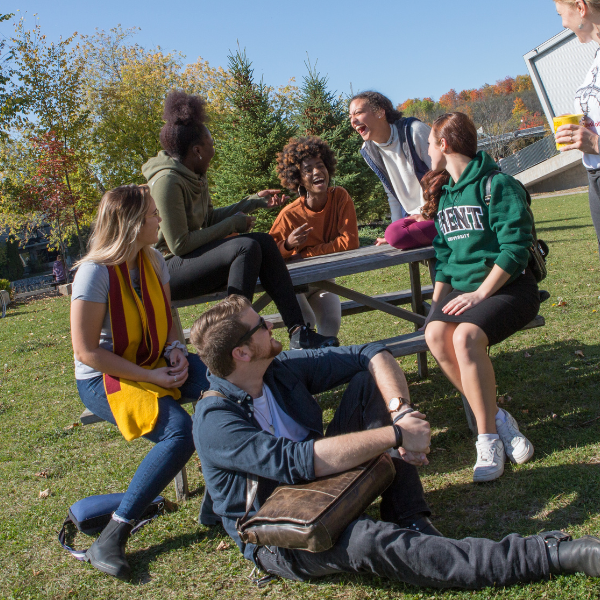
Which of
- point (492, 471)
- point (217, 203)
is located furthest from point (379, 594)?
point (217, 203)

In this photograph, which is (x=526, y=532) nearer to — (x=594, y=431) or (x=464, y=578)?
(x=464, y=578)

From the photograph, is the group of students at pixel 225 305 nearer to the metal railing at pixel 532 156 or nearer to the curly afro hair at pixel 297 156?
the curly afro hair at pixel 297 156

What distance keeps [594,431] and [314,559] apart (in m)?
1.96

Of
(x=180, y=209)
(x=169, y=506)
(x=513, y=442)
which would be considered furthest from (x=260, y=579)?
(x=180, y=209)

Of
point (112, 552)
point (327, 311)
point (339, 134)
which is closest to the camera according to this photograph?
point (112, 552)

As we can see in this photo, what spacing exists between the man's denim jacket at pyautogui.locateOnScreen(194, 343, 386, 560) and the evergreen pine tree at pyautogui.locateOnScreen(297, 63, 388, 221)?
670 inches

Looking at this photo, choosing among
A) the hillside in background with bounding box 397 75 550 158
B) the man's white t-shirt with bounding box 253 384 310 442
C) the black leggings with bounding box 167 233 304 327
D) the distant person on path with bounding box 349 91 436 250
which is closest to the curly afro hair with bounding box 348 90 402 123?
the distant person on path with bounding box 349 91 436 250

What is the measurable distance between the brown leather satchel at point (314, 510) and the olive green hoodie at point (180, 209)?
6.39 feet

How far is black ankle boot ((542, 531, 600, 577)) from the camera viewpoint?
2.11 meters

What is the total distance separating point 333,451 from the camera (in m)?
2.28

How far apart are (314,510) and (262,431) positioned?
0.37m

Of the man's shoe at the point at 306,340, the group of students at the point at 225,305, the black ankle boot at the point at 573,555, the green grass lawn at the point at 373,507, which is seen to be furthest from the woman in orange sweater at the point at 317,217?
the black ankle boot at the point at 573,555

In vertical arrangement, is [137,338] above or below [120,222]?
below

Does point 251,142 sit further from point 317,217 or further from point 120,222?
point 120,222
